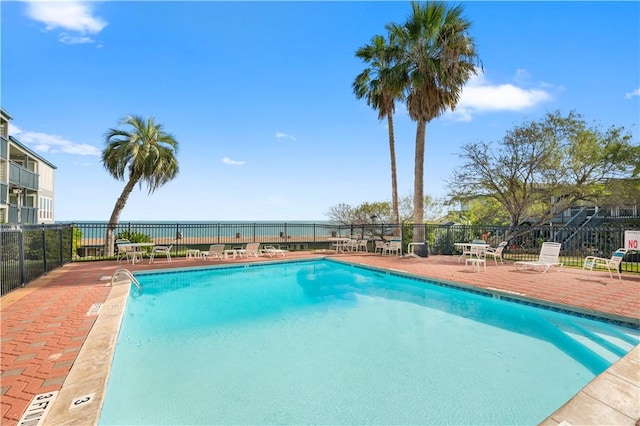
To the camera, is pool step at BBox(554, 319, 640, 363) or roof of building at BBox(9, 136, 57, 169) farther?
roof of building at BBox(9, 136, 57, 169)

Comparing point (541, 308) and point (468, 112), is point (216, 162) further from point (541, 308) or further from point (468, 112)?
point (541, 308)

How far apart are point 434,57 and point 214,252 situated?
37.3 feet

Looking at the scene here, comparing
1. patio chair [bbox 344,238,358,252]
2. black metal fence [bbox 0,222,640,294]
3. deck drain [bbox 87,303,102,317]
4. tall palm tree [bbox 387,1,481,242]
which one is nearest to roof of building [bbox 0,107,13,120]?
black metal fence [bbox 0,222,640,294]

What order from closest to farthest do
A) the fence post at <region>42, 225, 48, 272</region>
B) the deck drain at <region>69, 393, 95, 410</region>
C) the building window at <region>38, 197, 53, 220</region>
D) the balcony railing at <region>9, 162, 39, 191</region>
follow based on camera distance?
1. the deck drain at <region>69, 393, 95, 410</region>
2. the fence post at <region>42, 225, 48, 272</region>
3. the balcony railing at <region>9, 162, 39, 191</region>
4. the building window at <region>38, 197, 53, 220</region>

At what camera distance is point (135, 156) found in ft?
47.3

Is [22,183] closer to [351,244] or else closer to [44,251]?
[44,251]

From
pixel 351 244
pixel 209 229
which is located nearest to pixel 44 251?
pixel 209 229

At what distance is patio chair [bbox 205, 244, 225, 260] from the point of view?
464 inches

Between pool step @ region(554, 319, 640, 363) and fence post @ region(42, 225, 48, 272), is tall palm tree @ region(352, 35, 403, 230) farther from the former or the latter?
fence post @ region(42, 225, 48, 272)

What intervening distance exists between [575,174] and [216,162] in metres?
20.6

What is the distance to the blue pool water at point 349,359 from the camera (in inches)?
119

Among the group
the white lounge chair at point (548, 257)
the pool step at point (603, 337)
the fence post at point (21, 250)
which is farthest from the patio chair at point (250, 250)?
the pool step at point (603, 337)

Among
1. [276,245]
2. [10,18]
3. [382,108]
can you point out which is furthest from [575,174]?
[10,18]

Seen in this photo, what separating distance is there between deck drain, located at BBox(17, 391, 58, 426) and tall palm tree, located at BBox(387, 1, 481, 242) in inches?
516
